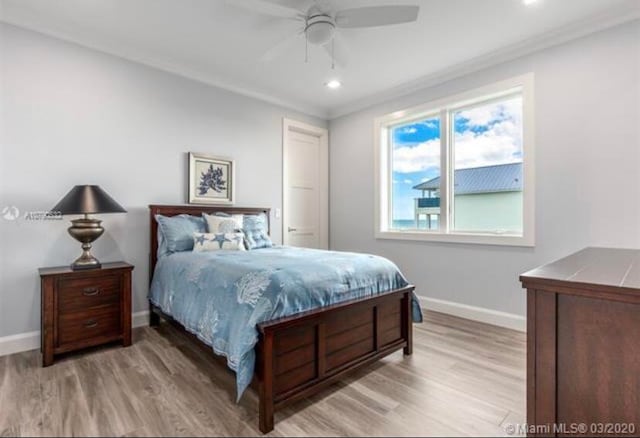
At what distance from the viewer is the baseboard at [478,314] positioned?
3115 mm

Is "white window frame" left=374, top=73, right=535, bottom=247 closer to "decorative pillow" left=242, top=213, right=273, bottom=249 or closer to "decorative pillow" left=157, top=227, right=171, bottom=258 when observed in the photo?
"decorative pillow" left=242, top=213, right=273, bottom=249

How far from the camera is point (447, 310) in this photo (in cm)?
367

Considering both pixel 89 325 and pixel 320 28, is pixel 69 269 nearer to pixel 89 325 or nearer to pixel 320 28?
pixel 89 325

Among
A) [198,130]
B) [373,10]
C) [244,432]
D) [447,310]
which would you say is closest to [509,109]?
[373,10]

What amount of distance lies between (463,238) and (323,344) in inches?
89.0

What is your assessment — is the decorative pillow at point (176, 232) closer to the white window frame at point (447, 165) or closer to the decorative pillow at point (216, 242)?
the decorative pillow at point (216, 242)

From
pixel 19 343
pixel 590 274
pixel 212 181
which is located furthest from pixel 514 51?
pixel 19 343

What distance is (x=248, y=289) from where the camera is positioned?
1887 millimetres

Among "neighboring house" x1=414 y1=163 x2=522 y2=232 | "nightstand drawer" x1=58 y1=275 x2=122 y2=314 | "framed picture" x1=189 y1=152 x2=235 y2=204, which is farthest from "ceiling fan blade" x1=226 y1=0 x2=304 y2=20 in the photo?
"neighboring house" x1=414 y1=163 x2=522 y2=232

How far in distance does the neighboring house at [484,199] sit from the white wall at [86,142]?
100 inches

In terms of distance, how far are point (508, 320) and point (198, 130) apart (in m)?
3.85

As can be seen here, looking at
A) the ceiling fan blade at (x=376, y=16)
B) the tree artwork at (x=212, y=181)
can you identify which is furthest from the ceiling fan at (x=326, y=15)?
the tree artwork at (x=212, y=181)

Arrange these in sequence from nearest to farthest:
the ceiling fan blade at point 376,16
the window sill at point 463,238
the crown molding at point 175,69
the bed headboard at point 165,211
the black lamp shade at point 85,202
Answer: the ceiling fan blade at point 376,16 → the black lamp shade at point 85,202 → the crown molding at point 175,69 → the window sill at point 463,238 → the bed headboard at point 165,211

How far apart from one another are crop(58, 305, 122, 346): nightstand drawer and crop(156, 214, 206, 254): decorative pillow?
0.68m
